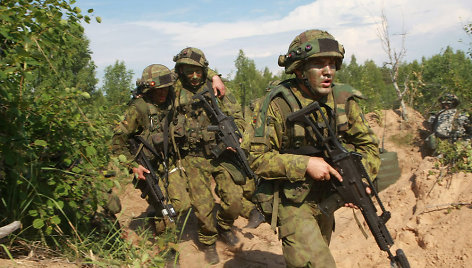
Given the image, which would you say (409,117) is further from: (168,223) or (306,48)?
(306,48)

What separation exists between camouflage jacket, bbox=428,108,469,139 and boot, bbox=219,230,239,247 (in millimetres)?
5412

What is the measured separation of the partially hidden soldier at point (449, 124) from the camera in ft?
27.6

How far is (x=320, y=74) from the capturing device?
10.4 ft

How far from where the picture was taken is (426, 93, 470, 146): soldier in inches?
333

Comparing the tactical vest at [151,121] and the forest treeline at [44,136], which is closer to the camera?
the forest treeline at [44,136]

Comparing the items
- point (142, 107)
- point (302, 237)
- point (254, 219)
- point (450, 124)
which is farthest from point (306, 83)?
point (450, 124)

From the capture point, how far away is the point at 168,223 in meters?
5.47

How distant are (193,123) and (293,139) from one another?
103 inches

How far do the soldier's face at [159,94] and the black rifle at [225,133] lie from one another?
430 mm

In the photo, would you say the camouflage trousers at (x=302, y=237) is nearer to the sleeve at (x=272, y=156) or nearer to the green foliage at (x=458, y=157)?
the sleeve at (x=272, y=156)

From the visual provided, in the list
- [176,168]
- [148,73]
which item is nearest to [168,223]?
[176,168]

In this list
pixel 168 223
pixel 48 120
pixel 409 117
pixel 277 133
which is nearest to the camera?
pixel 48 120

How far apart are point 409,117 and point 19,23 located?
33.2ft

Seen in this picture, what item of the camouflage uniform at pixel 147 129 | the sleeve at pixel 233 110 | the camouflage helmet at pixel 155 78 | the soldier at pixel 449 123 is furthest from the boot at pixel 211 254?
the soldier at pixel 449 123
